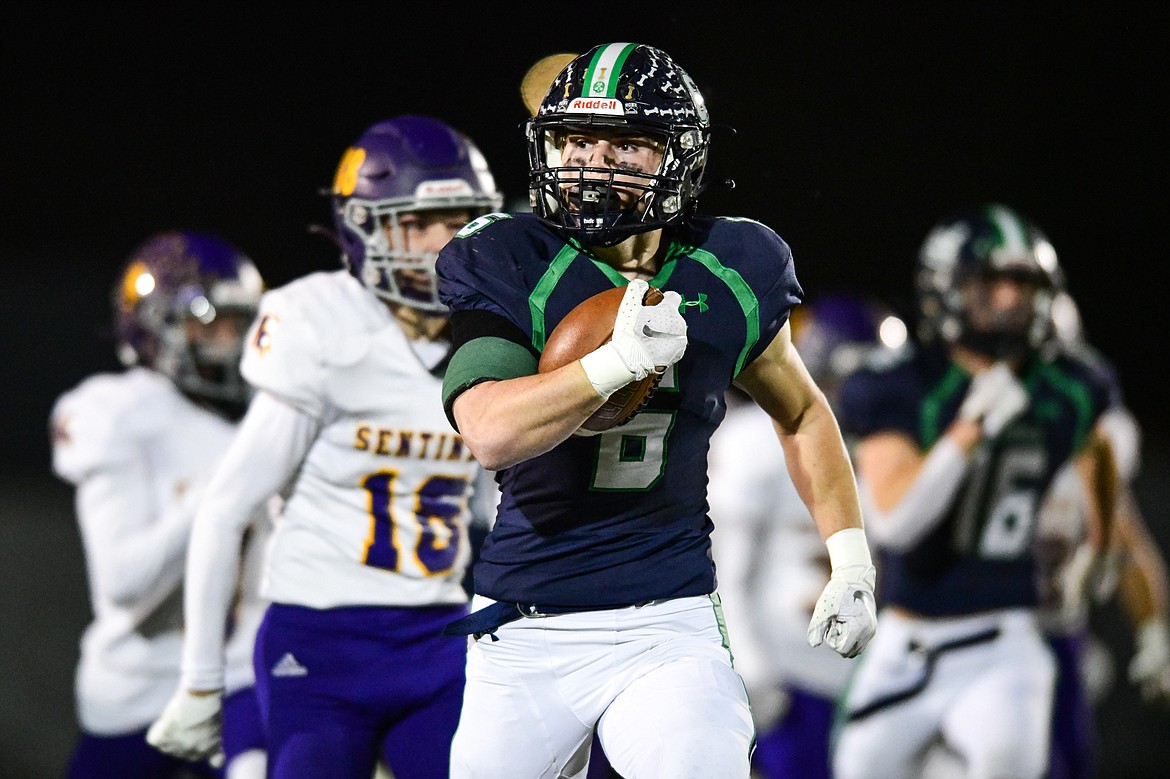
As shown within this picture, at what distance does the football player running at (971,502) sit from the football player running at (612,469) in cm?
207

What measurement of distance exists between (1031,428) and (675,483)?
2453 millimetres

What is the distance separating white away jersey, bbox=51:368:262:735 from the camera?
4004 mm

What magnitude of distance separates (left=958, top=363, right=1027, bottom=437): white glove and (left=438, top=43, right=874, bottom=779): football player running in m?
2.14

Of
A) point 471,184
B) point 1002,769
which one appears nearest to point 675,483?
point 471,184

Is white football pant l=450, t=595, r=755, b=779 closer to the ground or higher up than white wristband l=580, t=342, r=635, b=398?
closer to the ground

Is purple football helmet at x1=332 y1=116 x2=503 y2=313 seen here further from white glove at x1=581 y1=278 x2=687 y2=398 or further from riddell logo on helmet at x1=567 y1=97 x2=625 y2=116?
white glove at x1=581 y1=278 x2=687 y2=398

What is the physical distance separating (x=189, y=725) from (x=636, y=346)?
1549 mm

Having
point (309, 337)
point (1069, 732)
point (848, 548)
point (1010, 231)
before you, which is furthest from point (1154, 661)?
point (309, 337)

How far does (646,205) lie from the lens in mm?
2305

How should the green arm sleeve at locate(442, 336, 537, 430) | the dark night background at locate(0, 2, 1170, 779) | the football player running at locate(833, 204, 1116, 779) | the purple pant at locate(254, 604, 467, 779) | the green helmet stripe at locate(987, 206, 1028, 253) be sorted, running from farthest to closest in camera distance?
the dark night background at locate(0, 2, 1170, 779) < the green helmet stripe at locate(987, 206, 1028, 253) < the football player running at locate(833, 204, 1116, 779) < the purple pant at locate(254, 604, 467, 779) < the green arm sleeve at locate(442, 336, 537, 430)

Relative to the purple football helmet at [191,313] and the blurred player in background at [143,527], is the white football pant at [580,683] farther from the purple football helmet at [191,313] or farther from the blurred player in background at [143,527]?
the purple football helmet at [191,313]

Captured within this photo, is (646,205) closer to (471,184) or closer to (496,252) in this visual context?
(496,252)

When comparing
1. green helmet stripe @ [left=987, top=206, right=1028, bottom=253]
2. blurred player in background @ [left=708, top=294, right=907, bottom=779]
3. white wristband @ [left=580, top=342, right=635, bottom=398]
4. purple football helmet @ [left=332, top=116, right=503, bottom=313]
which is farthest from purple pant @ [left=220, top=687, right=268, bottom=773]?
green helmet stripe @ [left=987, top=206, right=1028, bottom=253]

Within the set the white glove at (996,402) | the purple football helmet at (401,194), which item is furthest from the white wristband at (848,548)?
the white glove at (996,402)
